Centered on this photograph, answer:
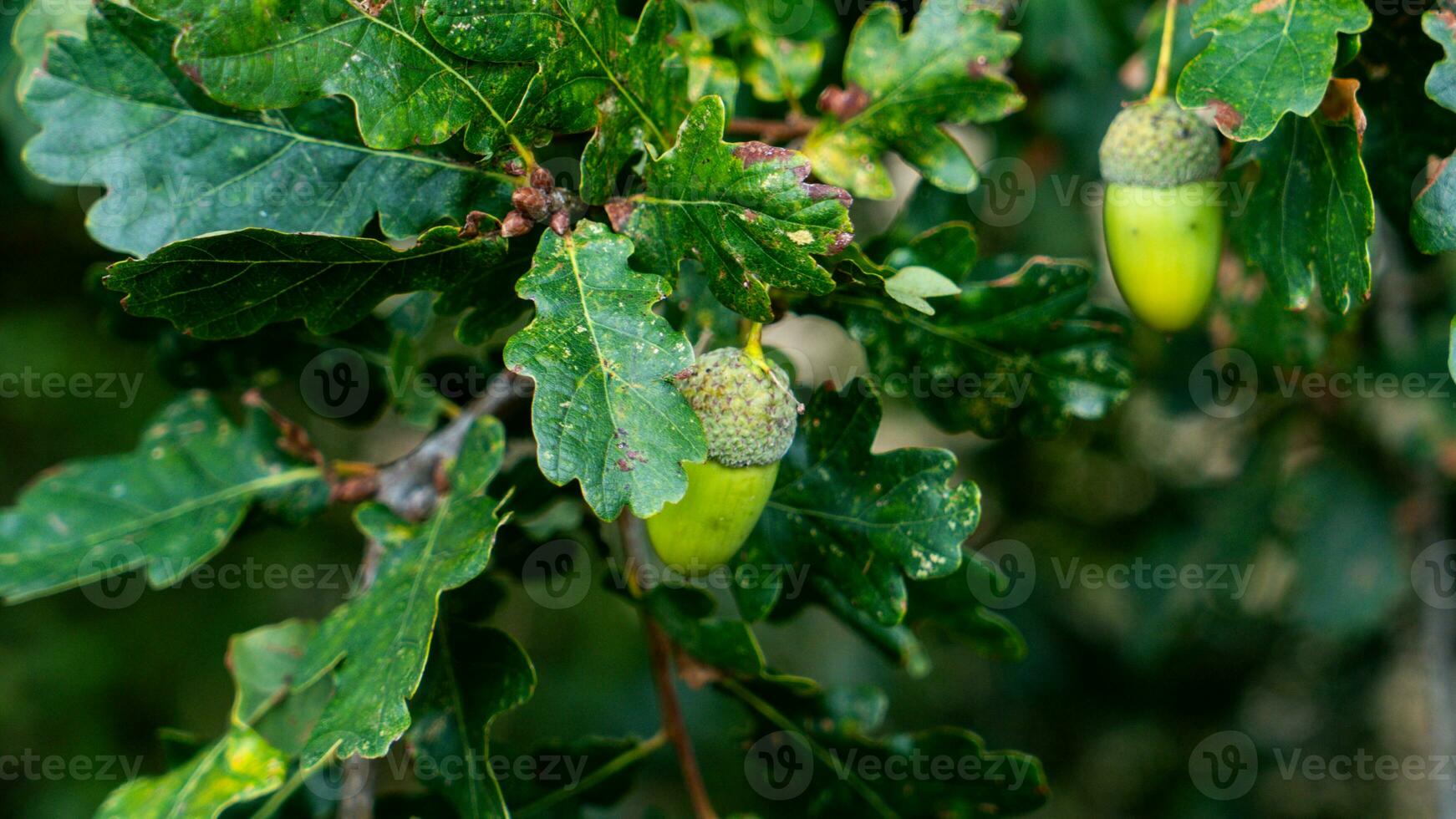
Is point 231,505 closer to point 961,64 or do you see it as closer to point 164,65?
point 164,65

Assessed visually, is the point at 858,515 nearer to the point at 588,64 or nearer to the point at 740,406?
the point at 740,406

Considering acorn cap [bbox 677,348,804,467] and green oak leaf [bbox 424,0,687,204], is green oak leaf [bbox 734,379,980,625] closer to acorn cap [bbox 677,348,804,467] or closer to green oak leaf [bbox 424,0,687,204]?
acorn cap [bbox 677,348,804,467]

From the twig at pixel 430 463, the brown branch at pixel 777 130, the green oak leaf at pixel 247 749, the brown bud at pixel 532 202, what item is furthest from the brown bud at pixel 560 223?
A: the green oak leaf at pixel 247 749

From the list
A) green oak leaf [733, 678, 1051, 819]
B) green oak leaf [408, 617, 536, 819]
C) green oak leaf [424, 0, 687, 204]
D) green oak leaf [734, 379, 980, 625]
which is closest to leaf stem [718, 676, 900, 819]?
green oak leaf [733, 678, 1051, 819]

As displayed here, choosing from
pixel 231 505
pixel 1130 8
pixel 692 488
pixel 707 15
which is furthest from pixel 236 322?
pixel 1130 8

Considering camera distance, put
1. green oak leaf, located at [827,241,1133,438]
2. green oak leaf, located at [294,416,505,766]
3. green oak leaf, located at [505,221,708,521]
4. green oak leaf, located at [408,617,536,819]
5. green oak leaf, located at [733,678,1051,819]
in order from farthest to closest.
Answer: green oak leaf, located at [733,678,1051,819], green oak leaf, located at [827,241,1133,438], green oak leaf, located at [408,617,536,819], green oak leaf, located at [294,416,505,766], green oak leaf, located at [505,221,708,521]

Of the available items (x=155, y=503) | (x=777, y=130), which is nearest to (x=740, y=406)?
(x=777, y=130)

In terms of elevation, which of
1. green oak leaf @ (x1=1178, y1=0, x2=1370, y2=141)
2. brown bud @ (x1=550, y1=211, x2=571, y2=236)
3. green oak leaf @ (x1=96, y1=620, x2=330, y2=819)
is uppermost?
green oak leaf @ (x1=1178, y1=0, x2=1370, y2=141)
